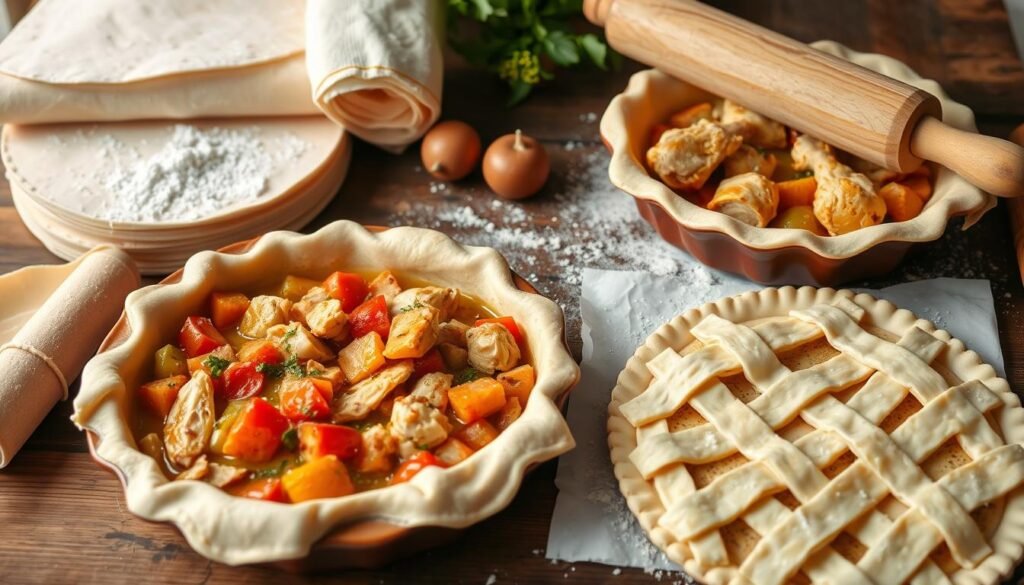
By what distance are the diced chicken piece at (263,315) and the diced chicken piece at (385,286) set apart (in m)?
0.25

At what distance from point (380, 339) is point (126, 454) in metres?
0.71

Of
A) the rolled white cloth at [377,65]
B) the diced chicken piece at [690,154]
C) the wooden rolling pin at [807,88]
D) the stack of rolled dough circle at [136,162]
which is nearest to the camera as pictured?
the wooden rolling pin at [807,88]

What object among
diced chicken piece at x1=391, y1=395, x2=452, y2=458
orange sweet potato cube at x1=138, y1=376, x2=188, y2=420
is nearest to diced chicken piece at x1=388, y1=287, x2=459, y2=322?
diced chicken piece at x1=391, y1=395, x2=452, y2=458

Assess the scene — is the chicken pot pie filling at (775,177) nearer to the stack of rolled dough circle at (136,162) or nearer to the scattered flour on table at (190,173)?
the stack of rolled dough circle at (136,162)

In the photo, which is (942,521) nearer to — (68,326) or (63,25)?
(68,326)

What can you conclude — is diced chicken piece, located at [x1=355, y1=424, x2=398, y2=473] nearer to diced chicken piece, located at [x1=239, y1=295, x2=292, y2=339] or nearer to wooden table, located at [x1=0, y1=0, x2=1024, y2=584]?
wooden table, located at [x1=0, y1=0, x2=1024, y2=584]

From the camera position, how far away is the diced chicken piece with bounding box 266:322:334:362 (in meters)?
2.70

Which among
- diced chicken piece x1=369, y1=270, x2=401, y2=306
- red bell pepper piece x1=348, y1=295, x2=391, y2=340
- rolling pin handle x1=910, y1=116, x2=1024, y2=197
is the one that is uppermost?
rolling pin handle x1=910, y1=116, x2=1024, y2=197

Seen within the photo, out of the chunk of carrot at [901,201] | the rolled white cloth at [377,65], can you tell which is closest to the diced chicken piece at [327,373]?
the rolled white cloth at [377,65]

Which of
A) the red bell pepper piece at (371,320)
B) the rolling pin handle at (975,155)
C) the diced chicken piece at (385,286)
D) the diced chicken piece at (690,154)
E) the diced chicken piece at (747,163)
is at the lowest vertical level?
the diced chicken piece at (385,286)

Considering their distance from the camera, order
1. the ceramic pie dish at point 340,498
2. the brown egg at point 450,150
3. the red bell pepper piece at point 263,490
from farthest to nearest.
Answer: the brown egg at point 450,150
the red bell pepper piece at point 263,490
the ceramic pie dish at point 340,498

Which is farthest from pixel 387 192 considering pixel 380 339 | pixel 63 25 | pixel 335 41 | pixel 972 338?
pixel 972 338

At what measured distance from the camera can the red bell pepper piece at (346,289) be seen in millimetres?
2861

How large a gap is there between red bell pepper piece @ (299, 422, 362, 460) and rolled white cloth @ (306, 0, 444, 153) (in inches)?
55.5
